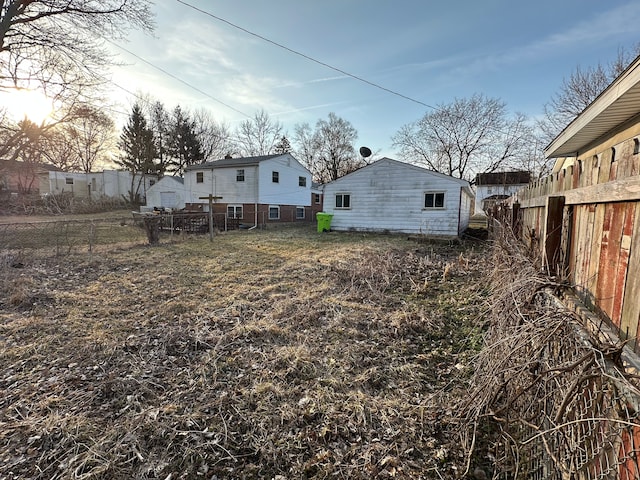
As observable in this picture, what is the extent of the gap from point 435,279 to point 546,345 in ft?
15.2

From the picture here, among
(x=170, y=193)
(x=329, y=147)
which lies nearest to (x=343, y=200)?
(x=170, y=193)

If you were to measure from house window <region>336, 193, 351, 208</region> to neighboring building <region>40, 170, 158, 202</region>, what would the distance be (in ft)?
86.6

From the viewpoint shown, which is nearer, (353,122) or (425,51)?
(425,51)

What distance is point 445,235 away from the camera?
13.1 meters

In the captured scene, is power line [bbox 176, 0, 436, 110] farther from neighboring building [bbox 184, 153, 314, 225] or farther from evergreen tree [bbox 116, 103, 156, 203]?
evergreen tree [bbox 116, 103, 156, 203]

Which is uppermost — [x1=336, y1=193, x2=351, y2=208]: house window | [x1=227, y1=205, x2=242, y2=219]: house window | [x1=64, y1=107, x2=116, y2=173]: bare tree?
[x1=64, y1=107, x2=116, y2=173]: bare tree

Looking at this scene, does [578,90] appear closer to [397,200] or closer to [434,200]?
[434,200]

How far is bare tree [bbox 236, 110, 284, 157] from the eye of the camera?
36.3 metres

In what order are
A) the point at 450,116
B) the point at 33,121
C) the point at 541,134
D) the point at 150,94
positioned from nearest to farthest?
the point at 33,121 → the point at 541,134 → the point at 450,116 → the point at 150,94

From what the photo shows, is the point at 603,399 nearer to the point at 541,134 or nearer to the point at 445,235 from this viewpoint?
the point at 445,235

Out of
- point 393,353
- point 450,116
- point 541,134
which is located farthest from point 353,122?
point 393,353

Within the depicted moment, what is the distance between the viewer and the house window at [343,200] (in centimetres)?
1556

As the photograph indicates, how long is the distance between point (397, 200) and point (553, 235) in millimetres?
12475

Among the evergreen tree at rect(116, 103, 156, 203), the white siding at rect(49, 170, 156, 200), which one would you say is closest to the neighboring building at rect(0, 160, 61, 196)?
the white siding at rect(49, 170, 156, 200)
